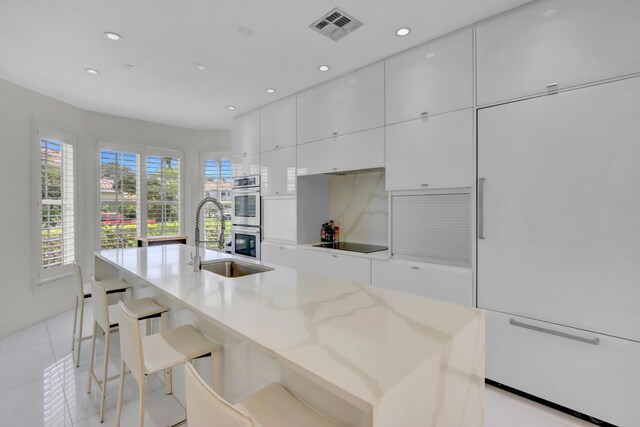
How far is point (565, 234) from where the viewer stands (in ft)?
6.39

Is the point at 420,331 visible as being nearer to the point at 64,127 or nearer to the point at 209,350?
the point at 209,350

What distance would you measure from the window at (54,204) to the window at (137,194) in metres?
0.44

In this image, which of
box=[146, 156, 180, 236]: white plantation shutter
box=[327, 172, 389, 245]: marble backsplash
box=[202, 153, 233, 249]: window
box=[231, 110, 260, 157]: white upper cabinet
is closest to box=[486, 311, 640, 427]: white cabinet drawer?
box=[327, 172, 389, 245]: marble backsplash

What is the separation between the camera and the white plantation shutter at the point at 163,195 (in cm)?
501

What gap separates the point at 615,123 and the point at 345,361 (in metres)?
2.08

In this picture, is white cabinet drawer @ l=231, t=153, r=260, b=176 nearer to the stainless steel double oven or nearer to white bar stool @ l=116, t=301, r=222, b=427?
the stainless steel double oven

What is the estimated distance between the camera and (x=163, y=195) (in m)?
5.14

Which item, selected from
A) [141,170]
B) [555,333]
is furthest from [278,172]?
[555,333]

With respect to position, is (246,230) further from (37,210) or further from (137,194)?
(37,210)

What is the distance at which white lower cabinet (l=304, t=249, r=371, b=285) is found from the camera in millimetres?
2994

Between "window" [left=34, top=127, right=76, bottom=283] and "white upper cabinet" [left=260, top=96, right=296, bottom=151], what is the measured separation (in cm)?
256

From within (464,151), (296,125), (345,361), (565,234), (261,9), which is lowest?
(345,361)

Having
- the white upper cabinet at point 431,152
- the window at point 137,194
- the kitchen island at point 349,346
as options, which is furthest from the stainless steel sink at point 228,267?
the window at point 137,194

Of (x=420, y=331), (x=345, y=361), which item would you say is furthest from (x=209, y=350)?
(x=420, y=331)
